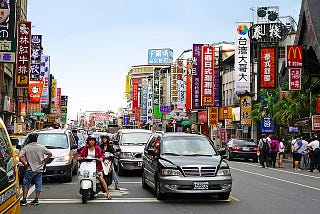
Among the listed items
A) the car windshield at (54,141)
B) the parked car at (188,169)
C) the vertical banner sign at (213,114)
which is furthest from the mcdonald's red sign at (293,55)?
the parked car at (188,169)

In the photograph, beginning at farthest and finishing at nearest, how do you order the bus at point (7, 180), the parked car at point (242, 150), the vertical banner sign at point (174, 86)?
the vertical banner sign at point (174, 86), the parked car at point (242, 150), the bus at point (7, 180)

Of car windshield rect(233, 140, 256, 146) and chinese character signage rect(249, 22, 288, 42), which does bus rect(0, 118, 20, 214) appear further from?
chinese character signage rect(249, 22, 288, 42)

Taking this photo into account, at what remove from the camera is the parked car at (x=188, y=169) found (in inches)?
453

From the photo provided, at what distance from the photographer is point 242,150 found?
33.4m

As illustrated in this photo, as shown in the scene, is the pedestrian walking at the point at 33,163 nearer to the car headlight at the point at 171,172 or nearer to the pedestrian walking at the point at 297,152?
the car headlight at the point at 171,172

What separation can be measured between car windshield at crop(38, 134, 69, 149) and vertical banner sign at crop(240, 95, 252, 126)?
33.1 metres

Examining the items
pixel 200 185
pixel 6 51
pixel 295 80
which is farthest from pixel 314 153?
pixel 6 51

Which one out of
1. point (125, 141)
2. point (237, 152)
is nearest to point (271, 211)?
point (125, 141)

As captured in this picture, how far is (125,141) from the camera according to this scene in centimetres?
2067

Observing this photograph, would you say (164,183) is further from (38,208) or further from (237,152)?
(237,152)

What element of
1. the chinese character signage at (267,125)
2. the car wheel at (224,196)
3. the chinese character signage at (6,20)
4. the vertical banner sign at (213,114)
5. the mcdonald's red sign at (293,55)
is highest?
the chinese character signage at (6,20)

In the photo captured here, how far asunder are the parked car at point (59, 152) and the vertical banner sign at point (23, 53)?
19.7 m

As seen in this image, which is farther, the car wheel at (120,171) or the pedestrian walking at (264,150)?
the pedestrian walking at (264,150)

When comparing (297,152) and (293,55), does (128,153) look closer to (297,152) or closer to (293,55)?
(297,152)
